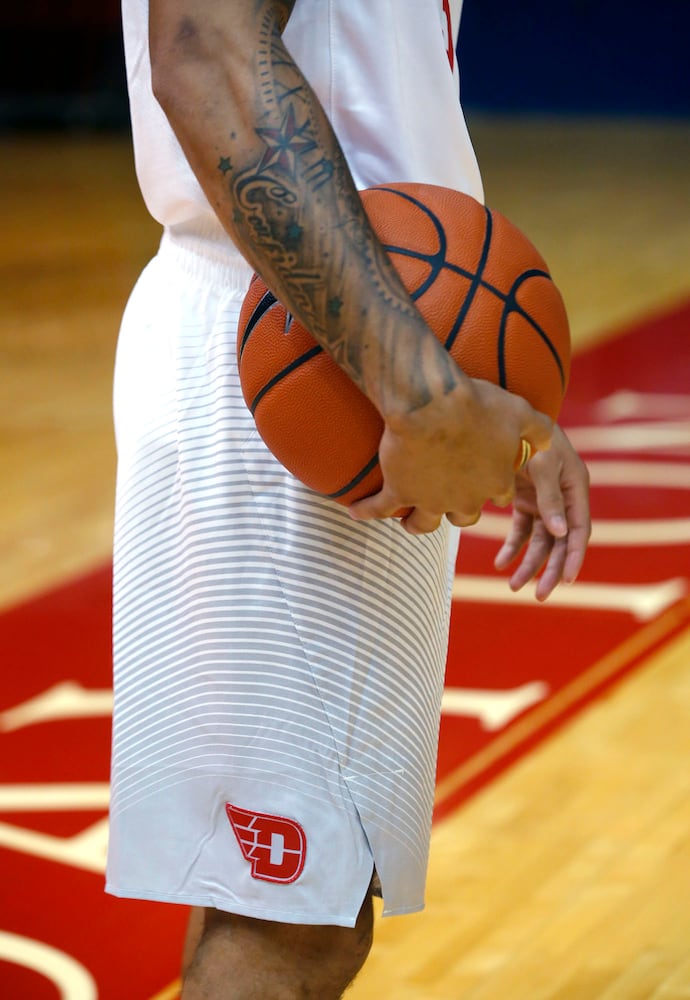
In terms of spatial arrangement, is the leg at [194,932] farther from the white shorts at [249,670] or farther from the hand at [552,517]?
the hand at [552,517]

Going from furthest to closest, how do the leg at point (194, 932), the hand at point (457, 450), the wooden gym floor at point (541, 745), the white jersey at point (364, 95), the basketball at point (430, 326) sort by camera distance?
1. the wooden gym floor at point (541, 745)
2. the leg at point (194, 932)
3. the white jersey at point (364, 95)
4. the basketball at point (430, 326)
5. the hand at point (457, 450)

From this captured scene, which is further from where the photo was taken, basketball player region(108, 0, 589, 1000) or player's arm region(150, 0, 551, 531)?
basketball player region(108, 0, 589, 1000)

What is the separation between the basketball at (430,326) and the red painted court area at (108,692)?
1065mm

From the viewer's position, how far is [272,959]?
1.25 m

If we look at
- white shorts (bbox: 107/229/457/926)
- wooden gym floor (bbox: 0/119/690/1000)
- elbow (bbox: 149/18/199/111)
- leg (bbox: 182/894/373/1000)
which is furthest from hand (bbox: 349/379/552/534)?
wooden gym floor (bbox: 0/119/690/1000)

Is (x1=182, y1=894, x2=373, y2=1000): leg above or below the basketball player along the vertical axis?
below

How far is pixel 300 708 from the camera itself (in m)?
1.27

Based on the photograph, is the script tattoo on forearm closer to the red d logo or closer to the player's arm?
the player's arm

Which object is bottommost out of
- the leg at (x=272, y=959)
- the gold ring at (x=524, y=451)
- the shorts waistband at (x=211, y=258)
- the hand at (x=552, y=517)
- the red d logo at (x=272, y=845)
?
the leg at (x=272, y=959)

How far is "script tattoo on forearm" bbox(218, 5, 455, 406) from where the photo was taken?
107cm

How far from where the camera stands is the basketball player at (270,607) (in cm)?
126

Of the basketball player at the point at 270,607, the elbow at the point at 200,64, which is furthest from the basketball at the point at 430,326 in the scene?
the elbow at the point at 200,64

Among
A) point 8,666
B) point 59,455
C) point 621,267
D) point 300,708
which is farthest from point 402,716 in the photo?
point 621,267

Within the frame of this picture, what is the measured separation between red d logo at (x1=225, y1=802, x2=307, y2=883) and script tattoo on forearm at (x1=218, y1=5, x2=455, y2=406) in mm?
425
